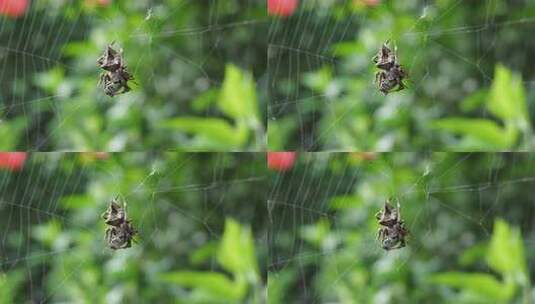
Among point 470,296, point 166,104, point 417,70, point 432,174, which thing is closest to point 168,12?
point 166,104

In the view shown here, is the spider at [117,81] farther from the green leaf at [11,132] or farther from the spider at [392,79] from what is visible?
the spider at [392,79]

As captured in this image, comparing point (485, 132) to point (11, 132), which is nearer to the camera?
point (485, 132)

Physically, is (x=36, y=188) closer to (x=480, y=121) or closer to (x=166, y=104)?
(x=166, y=104)

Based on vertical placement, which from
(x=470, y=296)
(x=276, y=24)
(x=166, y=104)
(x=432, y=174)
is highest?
(x=276, y=24)

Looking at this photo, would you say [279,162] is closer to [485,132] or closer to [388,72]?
[388,72]

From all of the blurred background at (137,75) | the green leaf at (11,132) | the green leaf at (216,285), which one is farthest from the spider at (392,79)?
the green leaf at (11,132)

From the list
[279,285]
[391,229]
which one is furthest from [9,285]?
[391,229]
